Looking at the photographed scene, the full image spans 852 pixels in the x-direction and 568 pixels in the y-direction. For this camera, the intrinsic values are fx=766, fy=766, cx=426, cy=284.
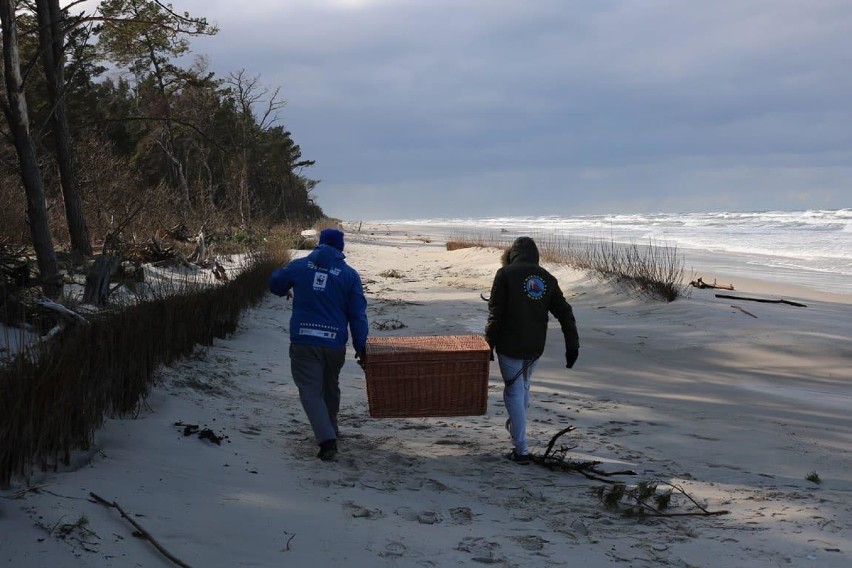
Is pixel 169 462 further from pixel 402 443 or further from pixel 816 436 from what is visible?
pixel 816 436

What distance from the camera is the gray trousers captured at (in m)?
4.98

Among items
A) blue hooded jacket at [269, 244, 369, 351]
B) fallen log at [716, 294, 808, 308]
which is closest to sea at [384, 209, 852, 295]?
fallen log at [716, 294, 808, 308]

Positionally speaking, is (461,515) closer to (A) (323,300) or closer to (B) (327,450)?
(B) (327,450)

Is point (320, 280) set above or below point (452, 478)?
above

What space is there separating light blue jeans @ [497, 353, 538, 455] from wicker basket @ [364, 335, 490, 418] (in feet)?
0.81

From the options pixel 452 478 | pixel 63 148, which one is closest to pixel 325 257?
pixel 452 478

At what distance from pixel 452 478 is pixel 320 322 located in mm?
1310

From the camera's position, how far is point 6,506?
3084 millimetres

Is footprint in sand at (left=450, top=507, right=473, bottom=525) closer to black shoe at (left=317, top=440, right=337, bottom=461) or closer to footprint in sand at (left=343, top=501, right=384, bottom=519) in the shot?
footprint in sand at (left=343, top=501, right=384, bottom=519)

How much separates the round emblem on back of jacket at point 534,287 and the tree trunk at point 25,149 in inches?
226

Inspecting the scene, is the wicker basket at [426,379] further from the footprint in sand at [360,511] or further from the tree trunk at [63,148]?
the tree trunk at [63,148]

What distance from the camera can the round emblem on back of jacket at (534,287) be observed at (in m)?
5.40

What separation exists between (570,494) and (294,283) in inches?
86.4

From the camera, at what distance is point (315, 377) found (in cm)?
504
